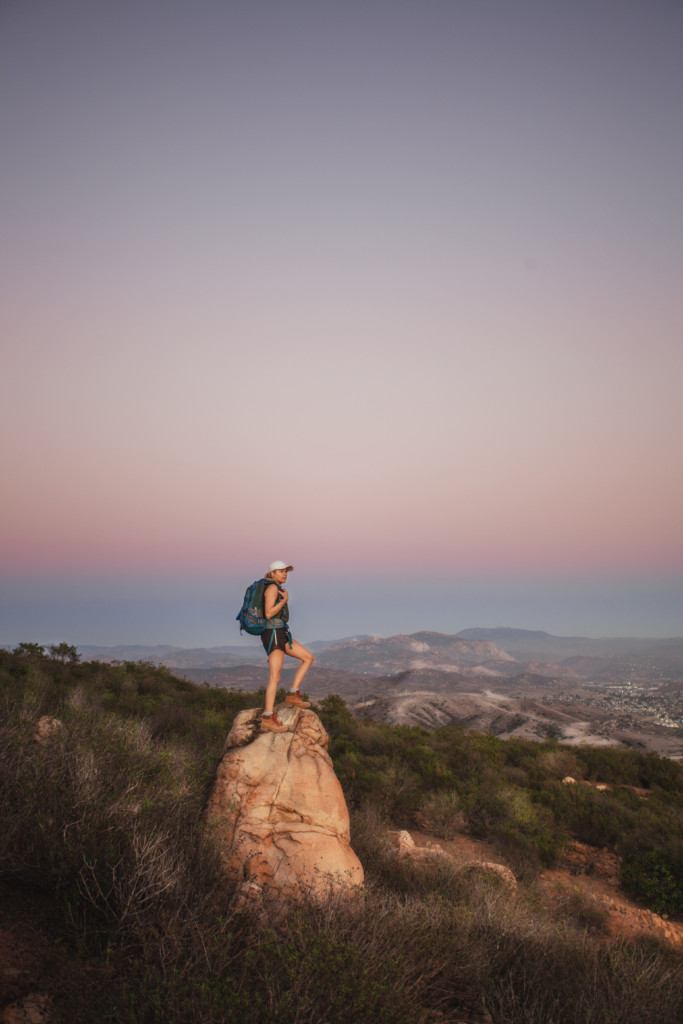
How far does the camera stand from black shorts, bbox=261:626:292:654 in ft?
20.8

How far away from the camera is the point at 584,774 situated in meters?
15.4

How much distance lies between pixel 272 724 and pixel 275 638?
1.18 m

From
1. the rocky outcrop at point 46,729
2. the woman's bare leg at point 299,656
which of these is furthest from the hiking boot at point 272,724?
the rocky outcrop at point 46,729

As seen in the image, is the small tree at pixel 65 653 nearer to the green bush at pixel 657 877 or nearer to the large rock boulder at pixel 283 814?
the large rock boulder at pixel 283 814

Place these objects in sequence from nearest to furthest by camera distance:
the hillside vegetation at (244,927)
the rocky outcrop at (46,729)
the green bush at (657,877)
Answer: the hillside vegetation at (244,927) → the rocky outcrop at (46,729) → the green bush at (657,877)

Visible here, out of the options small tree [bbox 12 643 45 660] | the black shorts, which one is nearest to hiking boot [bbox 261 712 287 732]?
the black shorts

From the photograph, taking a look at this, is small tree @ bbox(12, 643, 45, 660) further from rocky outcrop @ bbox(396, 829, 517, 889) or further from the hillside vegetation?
rocky outcrop @ bbox(396, 829, 517, 889)

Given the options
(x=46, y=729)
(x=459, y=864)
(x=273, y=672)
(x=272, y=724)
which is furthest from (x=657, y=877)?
(x=46, y=729)

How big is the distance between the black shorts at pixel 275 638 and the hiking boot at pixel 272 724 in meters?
0.97

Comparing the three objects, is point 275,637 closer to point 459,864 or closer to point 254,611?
point 254,611

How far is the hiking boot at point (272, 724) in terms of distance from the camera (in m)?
6.30

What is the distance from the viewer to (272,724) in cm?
635

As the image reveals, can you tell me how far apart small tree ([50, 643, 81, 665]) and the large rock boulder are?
46.5ft

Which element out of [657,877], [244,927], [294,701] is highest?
[294,701]
